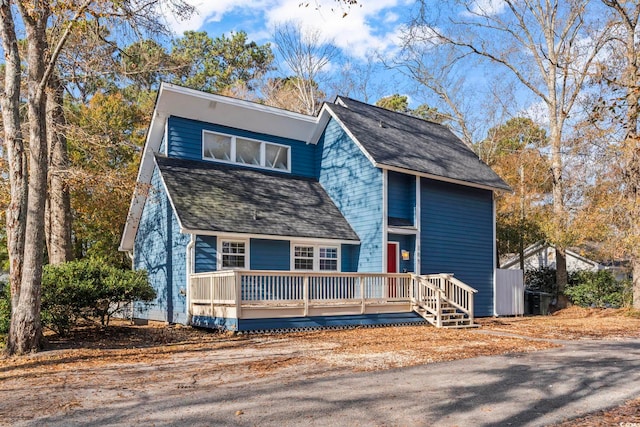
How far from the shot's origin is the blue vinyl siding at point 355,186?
17.3 m

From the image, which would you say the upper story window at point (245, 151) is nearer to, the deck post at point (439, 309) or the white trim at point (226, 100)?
the white trim at point (226, 100)

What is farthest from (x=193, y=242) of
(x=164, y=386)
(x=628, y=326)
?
(x=628, y=326)

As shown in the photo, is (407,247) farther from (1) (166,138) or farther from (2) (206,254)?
(1) (166,138)

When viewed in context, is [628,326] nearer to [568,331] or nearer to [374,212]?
[568,331]

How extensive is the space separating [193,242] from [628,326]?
41.3ft

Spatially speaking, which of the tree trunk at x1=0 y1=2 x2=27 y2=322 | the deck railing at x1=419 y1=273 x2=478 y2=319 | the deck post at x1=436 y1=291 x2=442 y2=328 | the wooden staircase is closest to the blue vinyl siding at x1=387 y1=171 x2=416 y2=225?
the deck railing at x1=419 y1=273 x2=478 y2=319

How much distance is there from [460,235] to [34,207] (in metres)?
13.5

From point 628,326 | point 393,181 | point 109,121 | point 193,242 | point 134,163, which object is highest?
point 109,121

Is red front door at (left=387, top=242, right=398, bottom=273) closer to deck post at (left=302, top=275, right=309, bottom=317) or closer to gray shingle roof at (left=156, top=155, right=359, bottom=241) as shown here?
gray shingle roof at (left=156, top=155, right=359, bottom=241)

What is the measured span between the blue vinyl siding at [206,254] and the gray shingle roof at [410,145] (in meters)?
5.51

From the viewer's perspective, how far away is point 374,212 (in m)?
17.4

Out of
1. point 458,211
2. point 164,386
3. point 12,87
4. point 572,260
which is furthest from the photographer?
point 572,260

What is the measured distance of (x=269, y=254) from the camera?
16375mm

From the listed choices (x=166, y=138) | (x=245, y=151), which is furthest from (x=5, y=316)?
(x=245, y=151)
